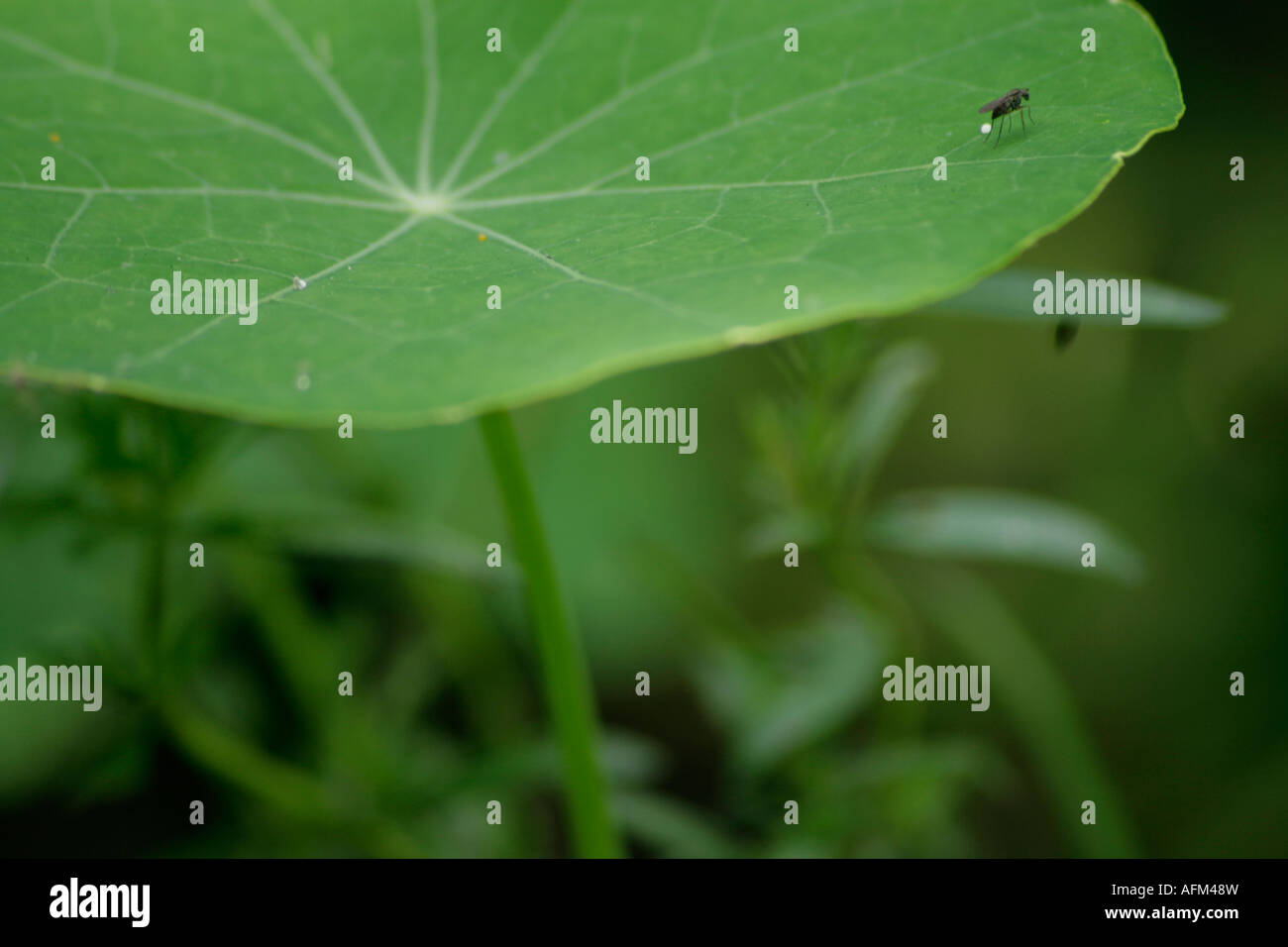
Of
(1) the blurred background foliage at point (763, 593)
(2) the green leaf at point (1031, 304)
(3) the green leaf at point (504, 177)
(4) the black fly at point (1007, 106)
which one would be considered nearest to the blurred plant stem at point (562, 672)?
(3) the green leaf at point (504, 177)

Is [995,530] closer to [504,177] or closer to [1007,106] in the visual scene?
[1007,106]

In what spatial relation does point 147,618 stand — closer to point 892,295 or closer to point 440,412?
point 440,412

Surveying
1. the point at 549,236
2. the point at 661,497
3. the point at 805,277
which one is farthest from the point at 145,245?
the point at 661,497

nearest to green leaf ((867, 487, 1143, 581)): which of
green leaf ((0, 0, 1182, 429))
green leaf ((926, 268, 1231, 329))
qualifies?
green leaf ((926, 268, 1231, 329))

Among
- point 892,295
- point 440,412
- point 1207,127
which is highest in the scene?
point 1207,127

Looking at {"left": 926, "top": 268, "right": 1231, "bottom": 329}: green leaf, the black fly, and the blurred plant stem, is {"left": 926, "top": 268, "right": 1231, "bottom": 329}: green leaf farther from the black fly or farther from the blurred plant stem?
the blurred plant stem

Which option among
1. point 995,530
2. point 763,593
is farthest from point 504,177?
point 763,593

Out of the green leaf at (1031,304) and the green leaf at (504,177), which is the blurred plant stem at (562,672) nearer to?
the green leaf at (504,177)
